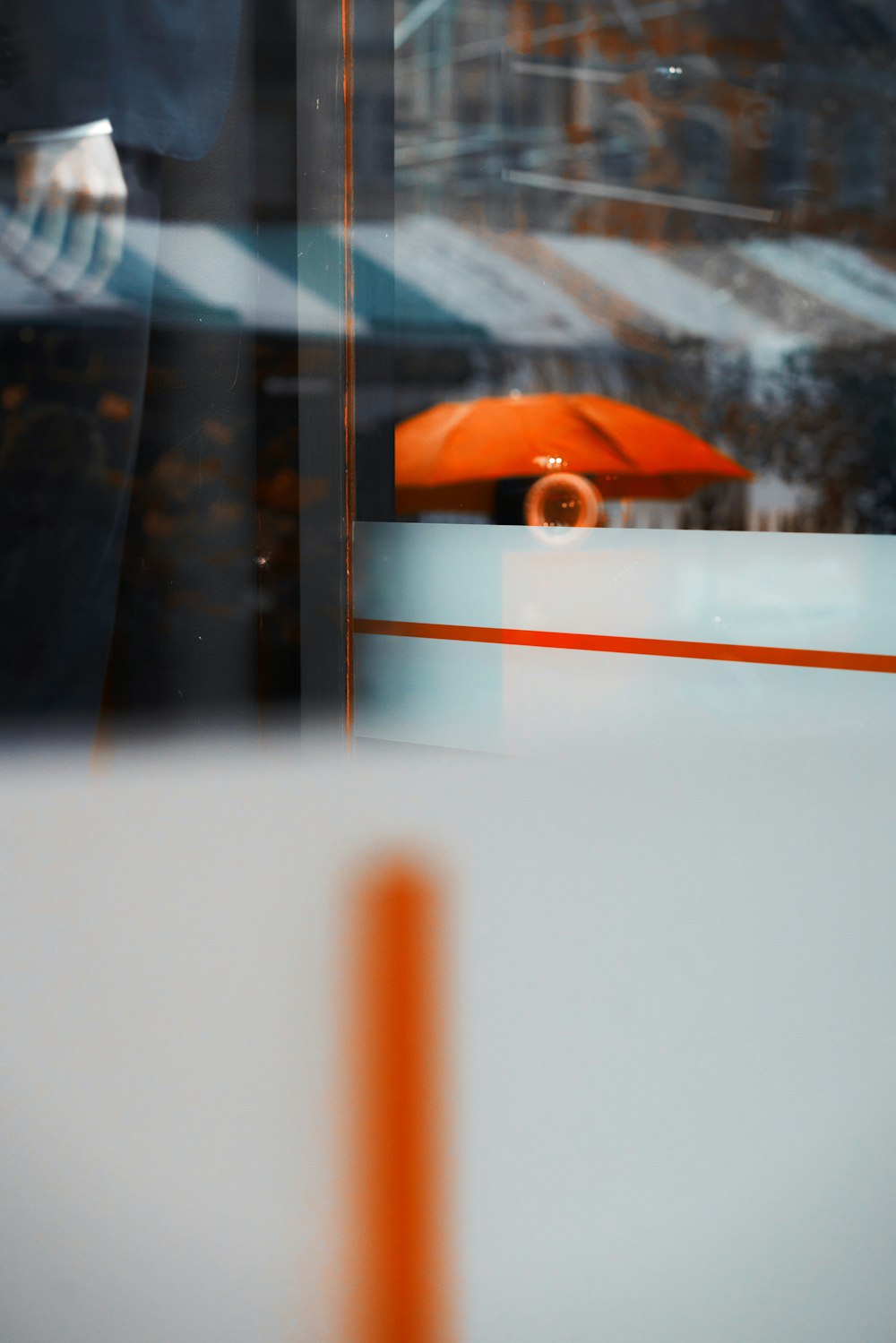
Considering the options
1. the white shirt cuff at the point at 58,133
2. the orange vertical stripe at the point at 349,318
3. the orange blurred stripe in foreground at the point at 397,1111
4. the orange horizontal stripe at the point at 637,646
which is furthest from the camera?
the orange vertical stripe at the point at 349,318

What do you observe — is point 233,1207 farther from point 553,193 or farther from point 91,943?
point 553,193

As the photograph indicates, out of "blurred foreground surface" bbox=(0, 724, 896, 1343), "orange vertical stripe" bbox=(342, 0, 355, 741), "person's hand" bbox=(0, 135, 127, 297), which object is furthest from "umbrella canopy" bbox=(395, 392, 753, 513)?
"blurred foreground surface" bbox=(0, 724, 896, 1343)

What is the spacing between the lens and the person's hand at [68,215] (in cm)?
162

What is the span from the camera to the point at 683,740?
1631 millimetres

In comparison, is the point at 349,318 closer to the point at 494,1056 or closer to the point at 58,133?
the point at 58,133

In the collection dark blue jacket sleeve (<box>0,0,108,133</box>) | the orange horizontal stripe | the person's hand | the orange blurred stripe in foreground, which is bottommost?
the orange blurred stripe in foreground

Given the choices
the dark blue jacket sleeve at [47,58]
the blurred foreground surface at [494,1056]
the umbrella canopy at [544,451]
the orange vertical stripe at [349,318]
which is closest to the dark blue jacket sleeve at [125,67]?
the dark blue jacket sleeve at [47,58]

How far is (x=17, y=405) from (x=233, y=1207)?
4.42ft

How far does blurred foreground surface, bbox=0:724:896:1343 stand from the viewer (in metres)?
0.52

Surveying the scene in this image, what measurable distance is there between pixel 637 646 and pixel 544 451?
0.90 feet

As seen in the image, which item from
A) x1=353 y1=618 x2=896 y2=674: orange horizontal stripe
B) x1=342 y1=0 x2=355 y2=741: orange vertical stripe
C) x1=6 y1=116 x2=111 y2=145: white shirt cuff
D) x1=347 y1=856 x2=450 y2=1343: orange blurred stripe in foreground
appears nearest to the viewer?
x1=347 y1=856 x2=450 y2=1343: orange blurred stripe in foreground

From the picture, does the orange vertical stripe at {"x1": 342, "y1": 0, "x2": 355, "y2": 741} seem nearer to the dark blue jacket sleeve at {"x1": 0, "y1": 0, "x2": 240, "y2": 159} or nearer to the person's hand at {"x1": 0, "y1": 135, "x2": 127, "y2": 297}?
the dark blue jacket sleeve at {"x1": 0, "y1": 0, "x2": 240, "y2": 159}

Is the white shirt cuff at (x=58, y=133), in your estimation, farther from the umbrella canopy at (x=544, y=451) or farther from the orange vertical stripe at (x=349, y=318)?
the umbrella canopy at (x=544, y=451)

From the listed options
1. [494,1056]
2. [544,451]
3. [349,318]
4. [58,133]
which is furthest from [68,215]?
[494,1056]
